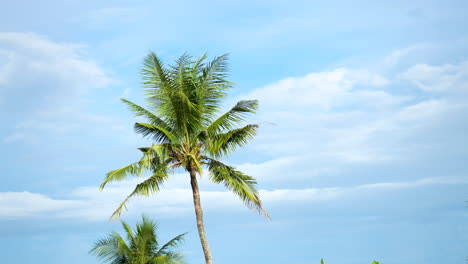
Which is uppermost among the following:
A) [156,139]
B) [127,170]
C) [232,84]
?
[232,84]

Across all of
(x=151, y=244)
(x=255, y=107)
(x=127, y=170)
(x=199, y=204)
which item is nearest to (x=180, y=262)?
(x=151, y=244)

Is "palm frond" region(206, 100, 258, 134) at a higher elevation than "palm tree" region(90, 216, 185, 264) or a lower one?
higher

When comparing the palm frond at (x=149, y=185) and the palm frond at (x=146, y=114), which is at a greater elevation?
the palm frond at (x=146, y=114)

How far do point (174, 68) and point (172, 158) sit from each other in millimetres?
3833

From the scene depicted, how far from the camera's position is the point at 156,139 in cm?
2203

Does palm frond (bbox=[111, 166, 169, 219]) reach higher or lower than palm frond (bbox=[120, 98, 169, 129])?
lower

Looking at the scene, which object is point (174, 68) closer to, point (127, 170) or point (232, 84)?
point (232, 84)

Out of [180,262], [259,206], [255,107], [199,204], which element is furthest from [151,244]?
[255,107]

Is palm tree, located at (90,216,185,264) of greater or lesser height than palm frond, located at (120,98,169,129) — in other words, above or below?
below

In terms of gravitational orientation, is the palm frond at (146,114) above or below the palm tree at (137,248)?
above

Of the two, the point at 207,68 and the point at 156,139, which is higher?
the point at 207,68

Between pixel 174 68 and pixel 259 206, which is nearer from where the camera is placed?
pixel 259 206

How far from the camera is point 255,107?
22.1 metres

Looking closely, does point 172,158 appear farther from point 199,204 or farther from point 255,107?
point 255,107
